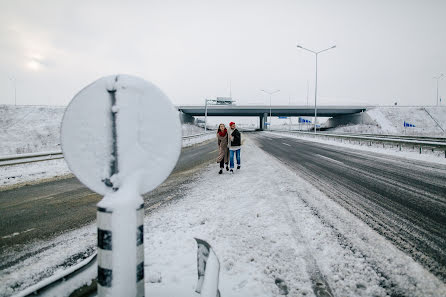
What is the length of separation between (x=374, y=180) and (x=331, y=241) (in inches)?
188

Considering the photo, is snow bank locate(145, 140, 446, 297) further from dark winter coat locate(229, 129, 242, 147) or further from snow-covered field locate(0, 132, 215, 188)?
snow-covered field locate(0, 132, 215, 188)

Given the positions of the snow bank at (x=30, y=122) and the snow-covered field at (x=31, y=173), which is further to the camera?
the snow bank at (x=30, y=122)

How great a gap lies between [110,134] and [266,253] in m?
2.31

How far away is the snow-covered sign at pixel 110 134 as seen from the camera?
158 centimetres

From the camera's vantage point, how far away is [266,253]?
115 inches

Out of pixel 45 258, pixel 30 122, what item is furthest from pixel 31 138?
pixel 45 258

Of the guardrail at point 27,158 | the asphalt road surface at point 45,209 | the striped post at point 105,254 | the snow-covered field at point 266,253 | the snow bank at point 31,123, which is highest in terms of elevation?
the snow bank at point 31,123

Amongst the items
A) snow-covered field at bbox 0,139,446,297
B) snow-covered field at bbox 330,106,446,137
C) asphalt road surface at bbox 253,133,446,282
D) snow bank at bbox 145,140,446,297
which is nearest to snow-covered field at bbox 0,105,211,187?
snow-covered field at bbox 0,139,446,297

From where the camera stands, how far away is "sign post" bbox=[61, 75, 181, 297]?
144 cm

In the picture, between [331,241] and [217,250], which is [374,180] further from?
[217,250]

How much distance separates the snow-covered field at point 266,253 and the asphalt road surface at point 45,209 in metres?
0.47

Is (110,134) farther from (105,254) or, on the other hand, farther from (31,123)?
(31,123)

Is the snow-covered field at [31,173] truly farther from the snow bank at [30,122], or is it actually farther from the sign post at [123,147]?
the snow bank at [30,122]

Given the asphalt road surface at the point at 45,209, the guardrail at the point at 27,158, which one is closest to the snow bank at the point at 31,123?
the guardrail at the point at 27,158
